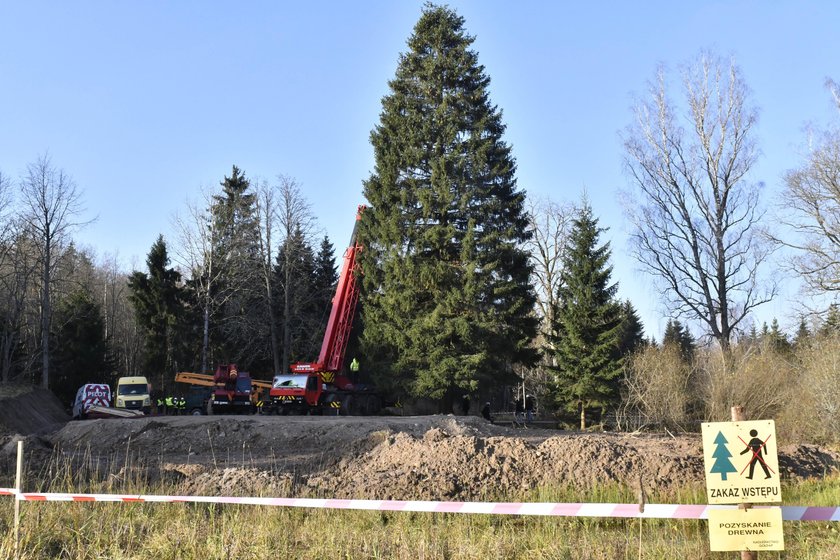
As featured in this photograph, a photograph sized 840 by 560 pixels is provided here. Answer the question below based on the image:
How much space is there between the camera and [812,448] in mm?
14891

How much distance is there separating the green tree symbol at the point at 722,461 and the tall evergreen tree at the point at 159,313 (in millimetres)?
41906

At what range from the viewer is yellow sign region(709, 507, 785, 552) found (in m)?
4.66

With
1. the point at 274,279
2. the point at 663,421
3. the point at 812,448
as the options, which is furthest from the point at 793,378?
the point at 274,279

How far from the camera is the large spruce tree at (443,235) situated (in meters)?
29.7

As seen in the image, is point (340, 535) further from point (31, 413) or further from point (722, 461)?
point (31, 413)

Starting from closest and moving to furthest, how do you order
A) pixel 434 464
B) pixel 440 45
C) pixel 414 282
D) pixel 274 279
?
pixel 434 464 < pixel 414 282 < pixel 440 45 < pixel 274 279

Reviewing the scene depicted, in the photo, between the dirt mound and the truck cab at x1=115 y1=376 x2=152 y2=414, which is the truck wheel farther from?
the dirt mound

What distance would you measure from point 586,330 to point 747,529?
2661 centimetres

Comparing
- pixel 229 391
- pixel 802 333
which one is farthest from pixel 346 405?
pixel 802 333

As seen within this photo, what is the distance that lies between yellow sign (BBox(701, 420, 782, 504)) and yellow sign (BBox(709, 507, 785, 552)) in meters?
0.09

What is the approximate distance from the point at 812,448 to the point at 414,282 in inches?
720

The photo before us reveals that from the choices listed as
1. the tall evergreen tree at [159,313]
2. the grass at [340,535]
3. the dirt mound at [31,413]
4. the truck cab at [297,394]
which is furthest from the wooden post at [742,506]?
the tall evergreen tree at [159,313]

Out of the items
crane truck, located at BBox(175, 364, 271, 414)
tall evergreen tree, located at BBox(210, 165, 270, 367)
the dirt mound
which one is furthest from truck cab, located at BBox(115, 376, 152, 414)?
tall evergreen tree, located at BBox(210, 165, 270, 367)

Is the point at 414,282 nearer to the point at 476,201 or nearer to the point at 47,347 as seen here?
the point at 476,201
